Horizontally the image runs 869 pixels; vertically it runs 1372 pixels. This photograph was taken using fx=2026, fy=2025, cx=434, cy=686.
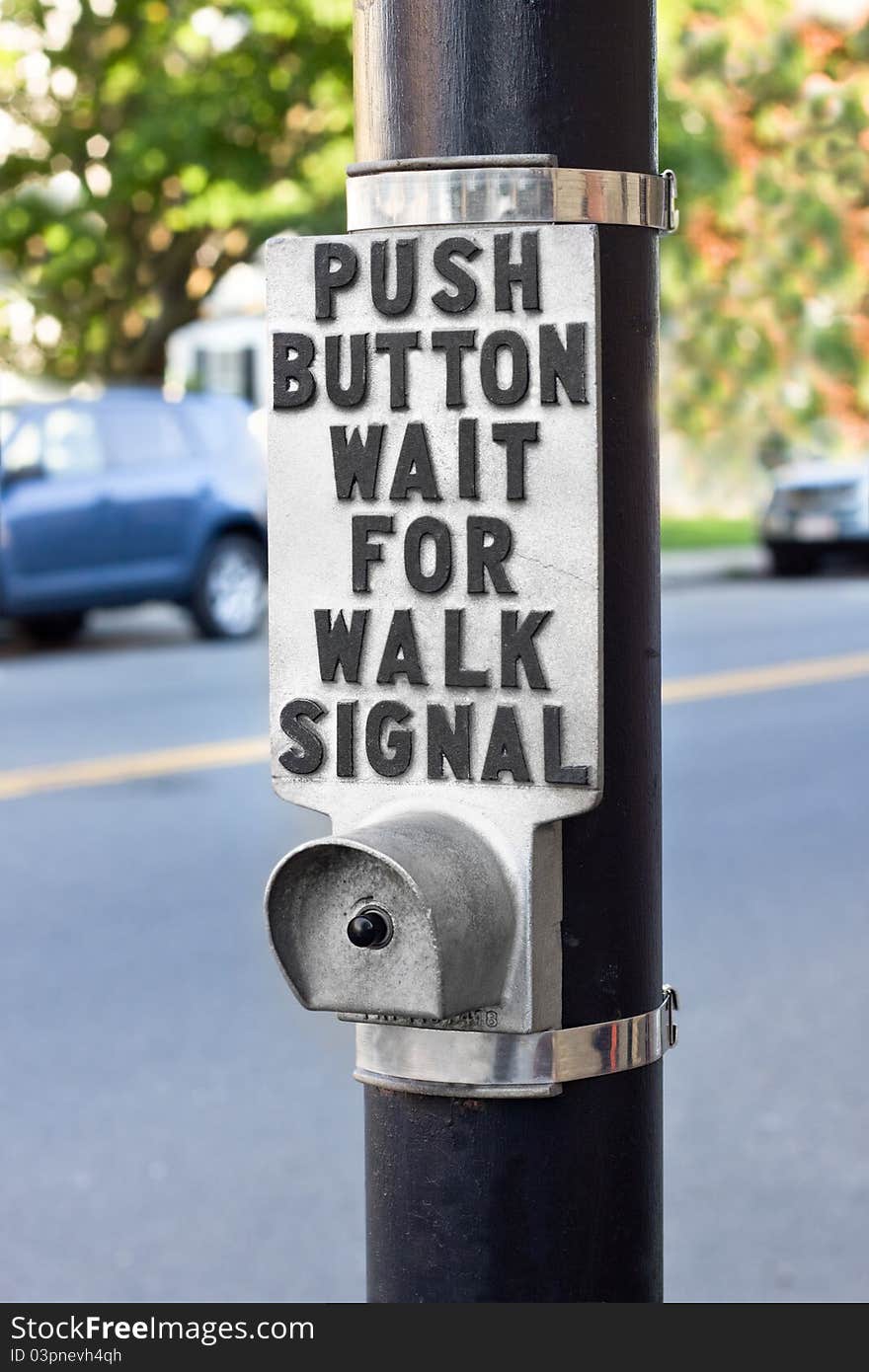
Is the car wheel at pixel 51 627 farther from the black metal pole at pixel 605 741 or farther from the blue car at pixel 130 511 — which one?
the black metal pole at pixel 605 741

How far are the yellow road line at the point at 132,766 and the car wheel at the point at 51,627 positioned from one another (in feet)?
18.3

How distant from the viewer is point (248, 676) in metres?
13.8

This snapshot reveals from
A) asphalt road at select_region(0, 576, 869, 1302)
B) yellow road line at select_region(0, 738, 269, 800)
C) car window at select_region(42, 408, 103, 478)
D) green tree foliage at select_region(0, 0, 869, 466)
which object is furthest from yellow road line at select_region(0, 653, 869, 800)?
green tree foliage at select_region(0, 0, 869, 466)

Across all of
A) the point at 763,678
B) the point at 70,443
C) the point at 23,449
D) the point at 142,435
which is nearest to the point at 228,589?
the point at 142,435

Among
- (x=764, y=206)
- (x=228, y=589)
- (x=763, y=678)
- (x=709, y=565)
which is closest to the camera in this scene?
(x=763, y=678)

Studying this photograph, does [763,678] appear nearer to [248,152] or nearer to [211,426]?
[211,426]

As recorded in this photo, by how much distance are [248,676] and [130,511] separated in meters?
2.24

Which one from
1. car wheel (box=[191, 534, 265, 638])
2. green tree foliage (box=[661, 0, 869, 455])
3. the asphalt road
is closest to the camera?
the asphalt road

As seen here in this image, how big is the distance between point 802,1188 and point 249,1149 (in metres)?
1.32

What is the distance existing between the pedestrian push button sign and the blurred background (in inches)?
103

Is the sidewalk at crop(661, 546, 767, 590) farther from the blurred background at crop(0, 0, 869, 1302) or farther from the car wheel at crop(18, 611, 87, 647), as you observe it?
the car wheel at crop(18, 611, 87, 647)

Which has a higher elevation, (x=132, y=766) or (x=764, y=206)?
(x=764, y=206)

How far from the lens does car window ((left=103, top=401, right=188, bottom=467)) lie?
50.4ft

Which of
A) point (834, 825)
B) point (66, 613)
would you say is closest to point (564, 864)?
point (834, 825)
